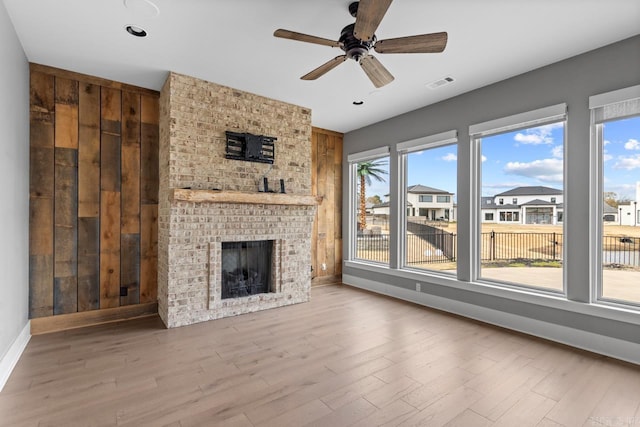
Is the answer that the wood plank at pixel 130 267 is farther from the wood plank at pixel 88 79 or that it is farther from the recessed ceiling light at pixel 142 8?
the recessed ceiling light at pixel 142 8

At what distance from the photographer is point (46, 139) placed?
358cm

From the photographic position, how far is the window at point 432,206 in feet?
14.9

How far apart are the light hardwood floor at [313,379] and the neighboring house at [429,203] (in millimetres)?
1613

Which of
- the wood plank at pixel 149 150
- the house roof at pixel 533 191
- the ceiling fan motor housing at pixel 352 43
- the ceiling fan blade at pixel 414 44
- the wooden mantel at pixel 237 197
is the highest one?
the ceiling fan motor housing at pixel 352 43

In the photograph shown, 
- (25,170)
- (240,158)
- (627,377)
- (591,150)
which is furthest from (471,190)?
(25,170)

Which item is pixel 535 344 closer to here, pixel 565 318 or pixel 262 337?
pixel 565 318

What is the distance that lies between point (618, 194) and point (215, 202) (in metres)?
4.26

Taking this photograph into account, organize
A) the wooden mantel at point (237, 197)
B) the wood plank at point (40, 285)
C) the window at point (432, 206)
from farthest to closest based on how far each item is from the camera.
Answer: the window at point (432, 206), the wooden mantel at point (237, 197), the wood plank at point (40, 285)

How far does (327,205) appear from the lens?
20.1ft

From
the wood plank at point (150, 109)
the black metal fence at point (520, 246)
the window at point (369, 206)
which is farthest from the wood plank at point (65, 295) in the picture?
the black metal fence at point (520, 246)

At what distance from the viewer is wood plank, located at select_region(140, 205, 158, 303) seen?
13.6ft

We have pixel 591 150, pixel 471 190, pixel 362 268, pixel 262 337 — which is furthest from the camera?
pixel 362 268

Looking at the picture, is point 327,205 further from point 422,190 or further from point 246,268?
point 246,268

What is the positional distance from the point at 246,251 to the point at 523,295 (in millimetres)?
3444
